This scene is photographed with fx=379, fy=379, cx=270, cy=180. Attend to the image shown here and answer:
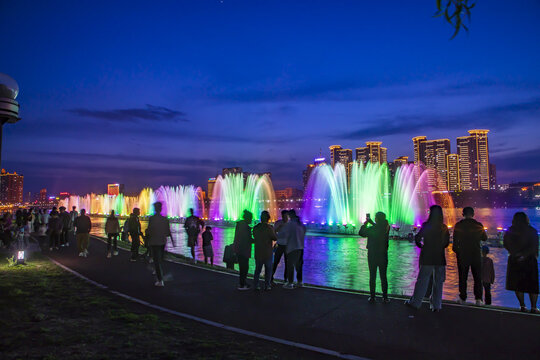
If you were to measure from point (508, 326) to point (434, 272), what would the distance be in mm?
1433

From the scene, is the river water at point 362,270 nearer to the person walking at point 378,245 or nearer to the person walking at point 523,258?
the person walking at point 523,258

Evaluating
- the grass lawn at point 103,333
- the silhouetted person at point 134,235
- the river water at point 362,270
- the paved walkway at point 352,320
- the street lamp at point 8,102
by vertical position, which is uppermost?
the street lamp at point 8,102

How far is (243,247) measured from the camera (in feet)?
28.9

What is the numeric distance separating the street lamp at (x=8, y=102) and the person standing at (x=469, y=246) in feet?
29.4

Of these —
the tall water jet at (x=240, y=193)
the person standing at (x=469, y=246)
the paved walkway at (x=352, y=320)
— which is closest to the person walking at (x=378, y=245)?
the paved walkway at (x=352, y=320)

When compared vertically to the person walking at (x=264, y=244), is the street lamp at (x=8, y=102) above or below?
above

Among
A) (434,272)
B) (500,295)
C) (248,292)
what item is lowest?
(500,295)

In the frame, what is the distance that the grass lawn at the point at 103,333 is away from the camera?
4633 mm

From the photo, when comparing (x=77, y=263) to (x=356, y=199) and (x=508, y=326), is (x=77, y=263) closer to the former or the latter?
(x=508, y=326)

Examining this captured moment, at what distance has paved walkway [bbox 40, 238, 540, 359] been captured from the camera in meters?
5.05

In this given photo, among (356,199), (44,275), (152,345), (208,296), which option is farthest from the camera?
(356,199)

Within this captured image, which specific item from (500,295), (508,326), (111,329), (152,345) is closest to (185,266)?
(111,329)

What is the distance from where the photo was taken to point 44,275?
991cm

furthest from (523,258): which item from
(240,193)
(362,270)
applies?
(240,193)
